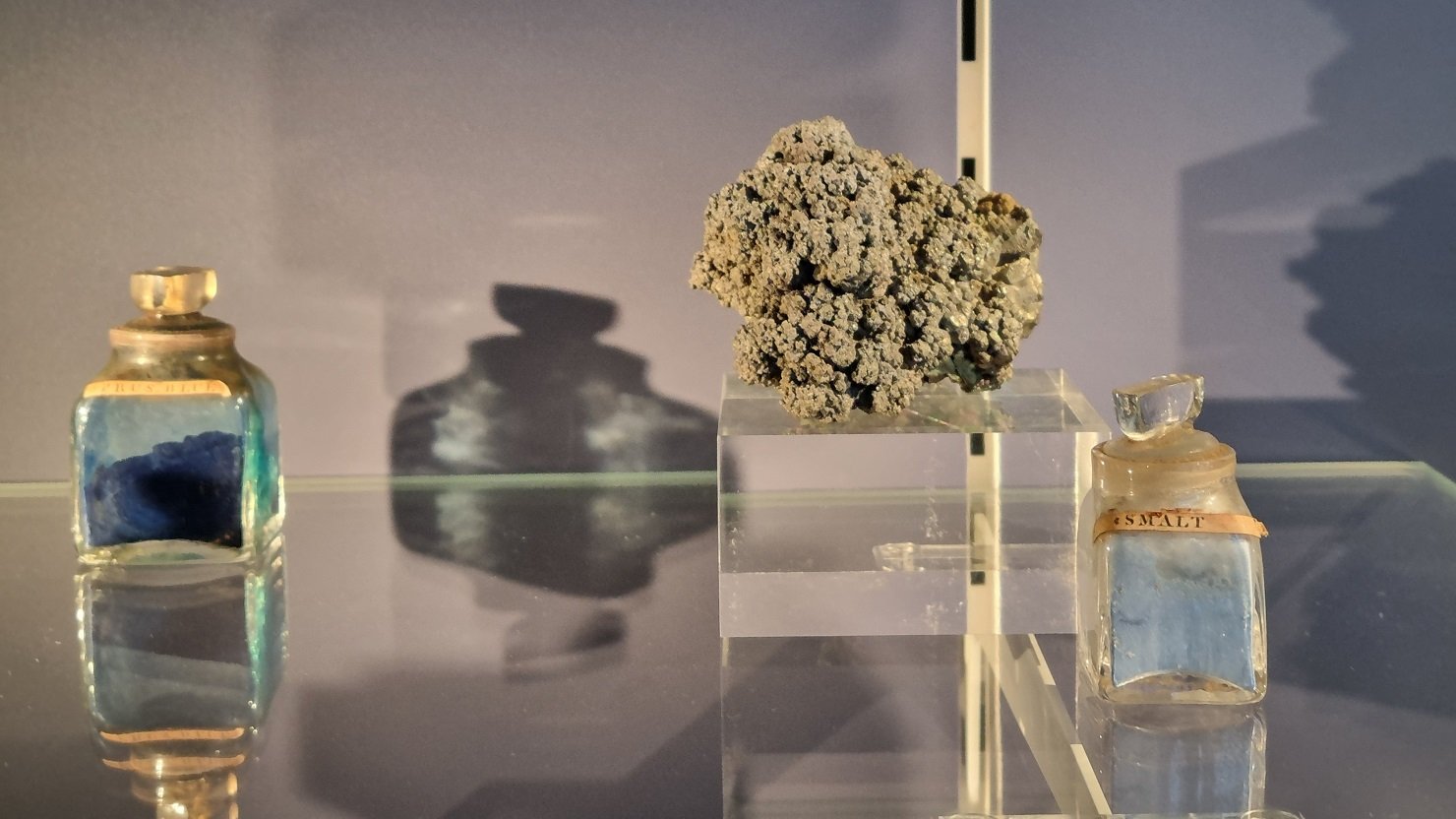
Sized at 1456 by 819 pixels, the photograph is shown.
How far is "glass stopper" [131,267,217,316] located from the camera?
3.51 ft

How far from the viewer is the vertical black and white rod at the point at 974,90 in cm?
123

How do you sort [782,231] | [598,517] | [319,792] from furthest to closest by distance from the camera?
[598,517] < [782,231] < [319,792]

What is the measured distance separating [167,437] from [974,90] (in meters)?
0.63

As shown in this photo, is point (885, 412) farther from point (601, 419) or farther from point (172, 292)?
point (172, 292)

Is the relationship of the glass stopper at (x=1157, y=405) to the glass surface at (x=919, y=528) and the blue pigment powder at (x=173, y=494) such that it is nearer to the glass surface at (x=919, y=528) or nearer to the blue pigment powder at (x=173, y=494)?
the glass surface at (x=919, y=528)

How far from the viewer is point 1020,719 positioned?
866mm

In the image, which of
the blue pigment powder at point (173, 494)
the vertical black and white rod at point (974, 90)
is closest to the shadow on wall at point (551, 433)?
the blue pigment powder at point (173, 494)

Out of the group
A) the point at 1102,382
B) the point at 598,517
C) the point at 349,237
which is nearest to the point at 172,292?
the point at 349,237

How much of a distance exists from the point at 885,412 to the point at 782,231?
0.13 m

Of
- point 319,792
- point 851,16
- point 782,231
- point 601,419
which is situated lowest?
point 319,792

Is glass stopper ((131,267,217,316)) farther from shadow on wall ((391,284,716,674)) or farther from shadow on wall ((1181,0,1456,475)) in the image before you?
shadow on wall ((1181,0,1456,475))

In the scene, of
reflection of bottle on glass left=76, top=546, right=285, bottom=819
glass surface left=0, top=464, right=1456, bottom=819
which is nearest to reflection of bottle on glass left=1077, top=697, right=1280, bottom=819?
glass surface left=0, top=464, right=1456, bottom=819

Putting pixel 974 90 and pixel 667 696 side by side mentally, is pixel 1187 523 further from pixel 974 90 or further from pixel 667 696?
pixel 974 90

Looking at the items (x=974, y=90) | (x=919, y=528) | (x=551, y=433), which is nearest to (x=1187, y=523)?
(x=919, y=528)
